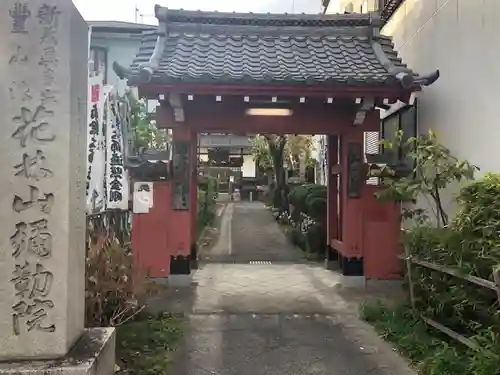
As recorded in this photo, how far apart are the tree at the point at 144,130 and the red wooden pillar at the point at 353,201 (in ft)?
27.3

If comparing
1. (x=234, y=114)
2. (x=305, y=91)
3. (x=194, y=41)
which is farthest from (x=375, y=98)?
(x=194, y=41)

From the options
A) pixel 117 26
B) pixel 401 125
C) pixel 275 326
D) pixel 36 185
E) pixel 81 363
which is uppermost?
pixel 117 26

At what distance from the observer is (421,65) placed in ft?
33.6

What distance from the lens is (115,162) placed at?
31.6ft

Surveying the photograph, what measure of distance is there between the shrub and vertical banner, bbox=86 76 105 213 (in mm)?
2679

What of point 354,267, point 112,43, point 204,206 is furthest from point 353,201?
point 112,43

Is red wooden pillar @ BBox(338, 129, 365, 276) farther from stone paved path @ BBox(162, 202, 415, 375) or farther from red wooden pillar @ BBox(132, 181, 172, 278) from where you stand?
red wooden pillar @ BBox(132, 181, 172, 278)

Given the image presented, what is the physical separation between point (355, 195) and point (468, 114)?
2713 millimetres

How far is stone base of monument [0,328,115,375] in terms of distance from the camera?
3.70 metres

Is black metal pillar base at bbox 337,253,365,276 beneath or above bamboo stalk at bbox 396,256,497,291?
beneath

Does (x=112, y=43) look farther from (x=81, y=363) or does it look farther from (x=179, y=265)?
(x=81, y=363)

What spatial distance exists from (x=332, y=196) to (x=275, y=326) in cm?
531

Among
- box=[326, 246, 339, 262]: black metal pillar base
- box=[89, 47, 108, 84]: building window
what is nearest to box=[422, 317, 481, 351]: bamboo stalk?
box=[326, 246, 339, 262]: black metal pillar base

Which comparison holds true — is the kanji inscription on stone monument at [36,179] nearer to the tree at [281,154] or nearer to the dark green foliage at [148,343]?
the dark green foliage at [148,343]
